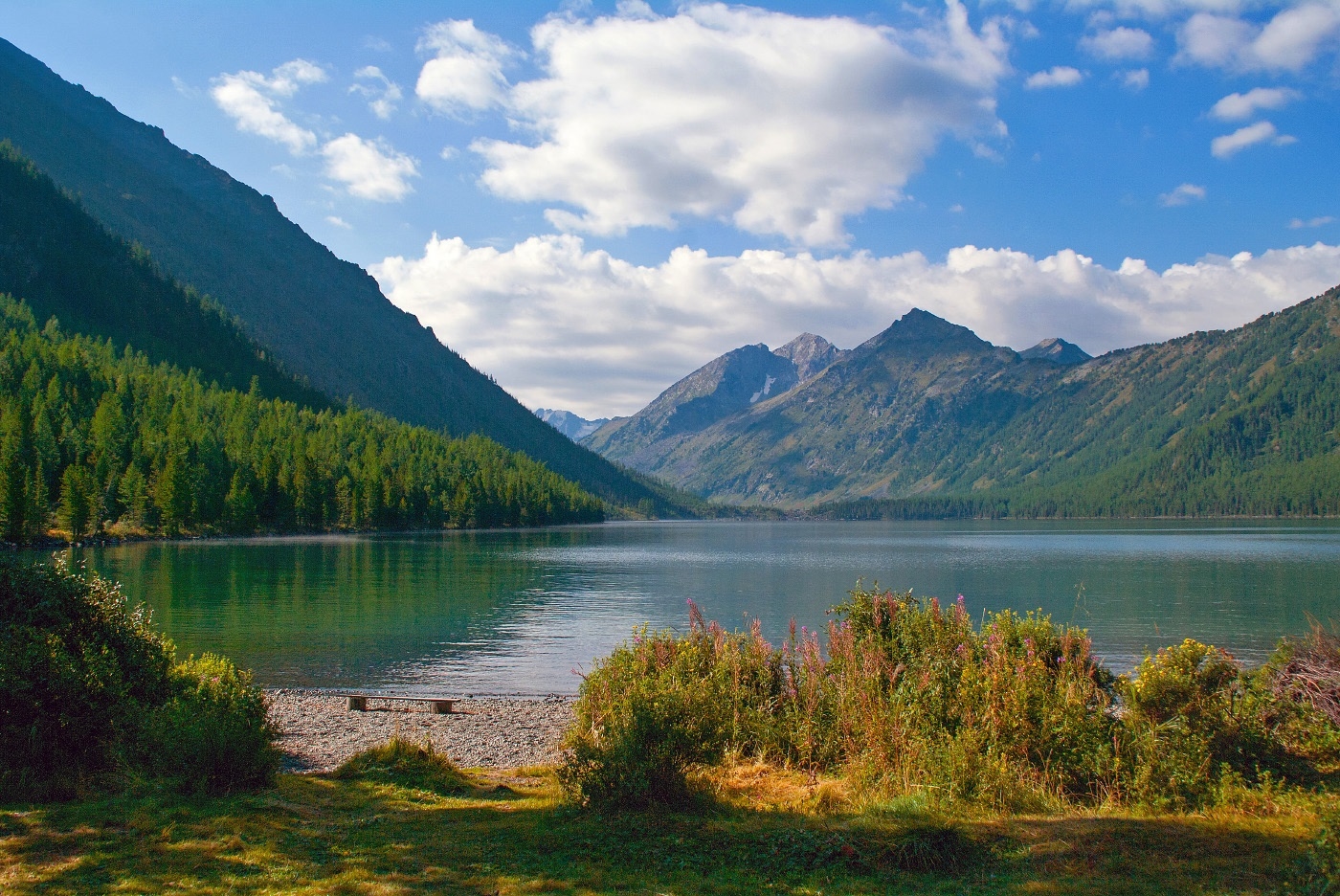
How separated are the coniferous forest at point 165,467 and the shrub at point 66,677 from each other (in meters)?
102

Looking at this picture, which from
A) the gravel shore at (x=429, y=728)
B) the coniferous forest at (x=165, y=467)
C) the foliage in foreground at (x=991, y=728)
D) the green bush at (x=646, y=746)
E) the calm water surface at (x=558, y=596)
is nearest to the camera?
the foliage in foreground at (x=991, y=728)

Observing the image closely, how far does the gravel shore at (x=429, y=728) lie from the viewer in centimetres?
1950

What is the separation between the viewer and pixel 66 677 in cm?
1319

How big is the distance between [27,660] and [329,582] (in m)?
59.9

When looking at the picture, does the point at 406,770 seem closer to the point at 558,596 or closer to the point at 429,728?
the point at 429,728

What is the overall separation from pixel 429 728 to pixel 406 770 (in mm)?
9061

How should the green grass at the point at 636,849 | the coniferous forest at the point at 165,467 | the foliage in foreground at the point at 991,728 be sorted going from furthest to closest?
the coniferous forest at the point at 165,467, the foliage in foreground at the point at 991,728, the green grass at the point at 636,849

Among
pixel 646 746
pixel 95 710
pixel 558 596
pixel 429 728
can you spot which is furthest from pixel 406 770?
pixel 558 596

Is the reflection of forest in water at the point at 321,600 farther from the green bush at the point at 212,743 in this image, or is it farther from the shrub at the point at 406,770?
the green bush at the point at 212,743

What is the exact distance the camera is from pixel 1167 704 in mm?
11961

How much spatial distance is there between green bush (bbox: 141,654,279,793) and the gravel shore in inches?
186

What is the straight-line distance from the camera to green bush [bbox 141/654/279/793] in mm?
12539

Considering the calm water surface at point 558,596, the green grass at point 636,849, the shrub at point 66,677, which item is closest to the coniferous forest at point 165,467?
the calm water surface at point 558,596

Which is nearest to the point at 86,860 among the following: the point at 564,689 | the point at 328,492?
the point at 564,689
